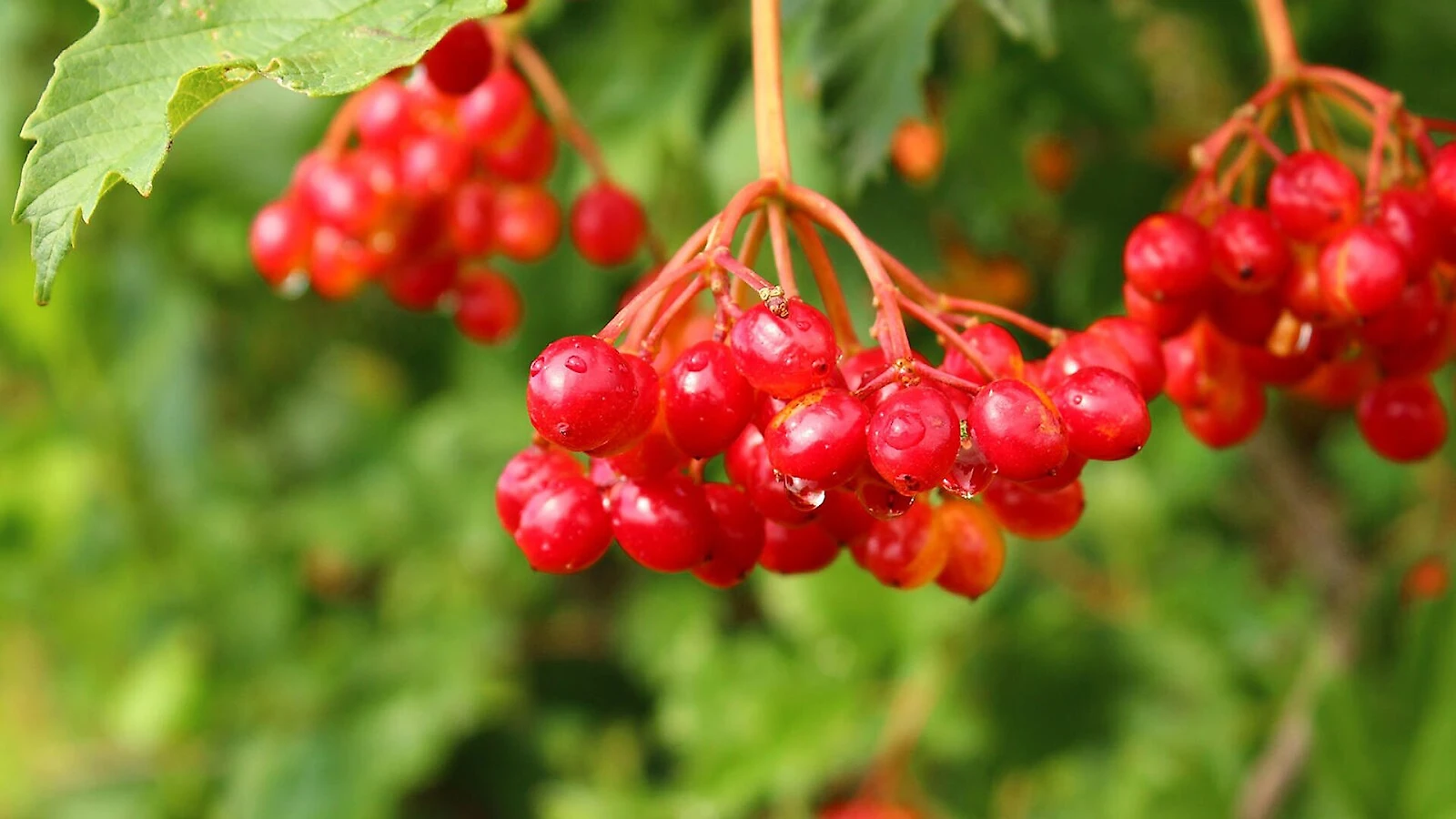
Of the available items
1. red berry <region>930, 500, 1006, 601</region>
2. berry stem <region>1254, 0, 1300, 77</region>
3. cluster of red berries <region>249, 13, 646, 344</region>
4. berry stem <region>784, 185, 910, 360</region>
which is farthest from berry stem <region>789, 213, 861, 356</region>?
cluster of red berries <region>249, 13, 646, 344</region>

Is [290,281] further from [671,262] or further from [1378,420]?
[1378,420]

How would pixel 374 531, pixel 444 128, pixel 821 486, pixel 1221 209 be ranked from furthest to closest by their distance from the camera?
pixel 374 531 < pixel 444 128 < pixel 1221 209 < pixel 821 486

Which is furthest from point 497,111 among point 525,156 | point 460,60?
point 460,60

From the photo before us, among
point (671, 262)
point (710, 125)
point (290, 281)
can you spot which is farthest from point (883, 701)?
point (671, 262)

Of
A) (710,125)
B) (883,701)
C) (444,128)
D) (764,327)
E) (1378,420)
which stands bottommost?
(883,701)

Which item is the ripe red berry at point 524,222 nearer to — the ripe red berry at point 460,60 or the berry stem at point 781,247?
the ripe red berry at point 460,60

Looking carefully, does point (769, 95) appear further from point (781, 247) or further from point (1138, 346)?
point (1138, 346)

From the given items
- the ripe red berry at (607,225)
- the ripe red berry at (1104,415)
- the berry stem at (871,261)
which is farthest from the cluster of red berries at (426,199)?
the ripe red berry at (1104,415)
